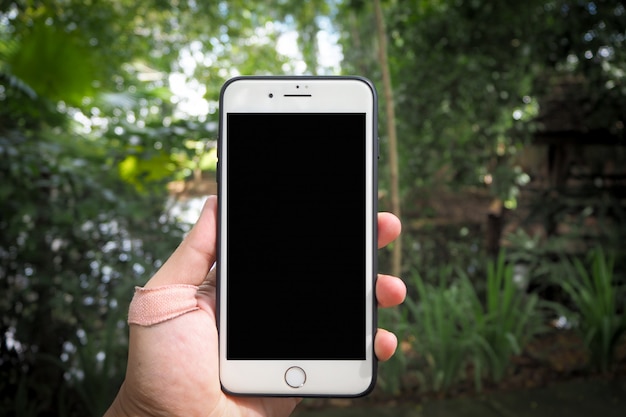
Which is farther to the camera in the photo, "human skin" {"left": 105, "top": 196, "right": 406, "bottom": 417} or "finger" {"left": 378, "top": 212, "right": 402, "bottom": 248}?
"finger" {"left": 378, "top": 212, "right": 402, "bottom": 248}

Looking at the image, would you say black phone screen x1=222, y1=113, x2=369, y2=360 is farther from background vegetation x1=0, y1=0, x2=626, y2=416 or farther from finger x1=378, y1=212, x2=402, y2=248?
background vegetation x1=0, y1=0, x2=626, y2=416

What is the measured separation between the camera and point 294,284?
115 centimetres

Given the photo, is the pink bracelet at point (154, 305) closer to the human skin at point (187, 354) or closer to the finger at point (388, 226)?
the human skin at point (187, 354)

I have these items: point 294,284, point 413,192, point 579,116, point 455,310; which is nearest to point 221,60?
point 413,192

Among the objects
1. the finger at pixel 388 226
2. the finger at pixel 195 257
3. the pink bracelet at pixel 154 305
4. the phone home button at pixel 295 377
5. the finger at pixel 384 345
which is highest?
the finger at pixel 388 226

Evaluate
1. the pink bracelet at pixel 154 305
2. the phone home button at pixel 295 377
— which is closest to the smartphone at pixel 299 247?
the phone home button at pixel 295 377

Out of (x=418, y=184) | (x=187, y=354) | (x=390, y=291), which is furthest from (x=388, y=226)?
(x=418, y=184)

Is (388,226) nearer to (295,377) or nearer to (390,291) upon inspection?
(390,291)

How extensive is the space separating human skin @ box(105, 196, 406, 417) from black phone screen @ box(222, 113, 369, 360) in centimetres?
4

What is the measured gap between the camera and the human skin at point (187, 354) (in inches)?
41.2

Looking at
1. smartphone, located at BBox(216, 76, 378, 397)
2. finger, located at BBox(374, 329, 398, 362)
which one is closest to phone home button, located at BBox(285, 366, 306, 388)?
smartphone, located at BBox(216, 76, 378, 397)

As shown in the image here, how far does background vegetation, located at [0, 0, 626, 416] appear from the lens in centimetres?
261

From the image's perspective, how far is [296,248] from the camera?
1153mm

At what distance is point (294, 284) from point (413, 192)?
2870 millimetres
